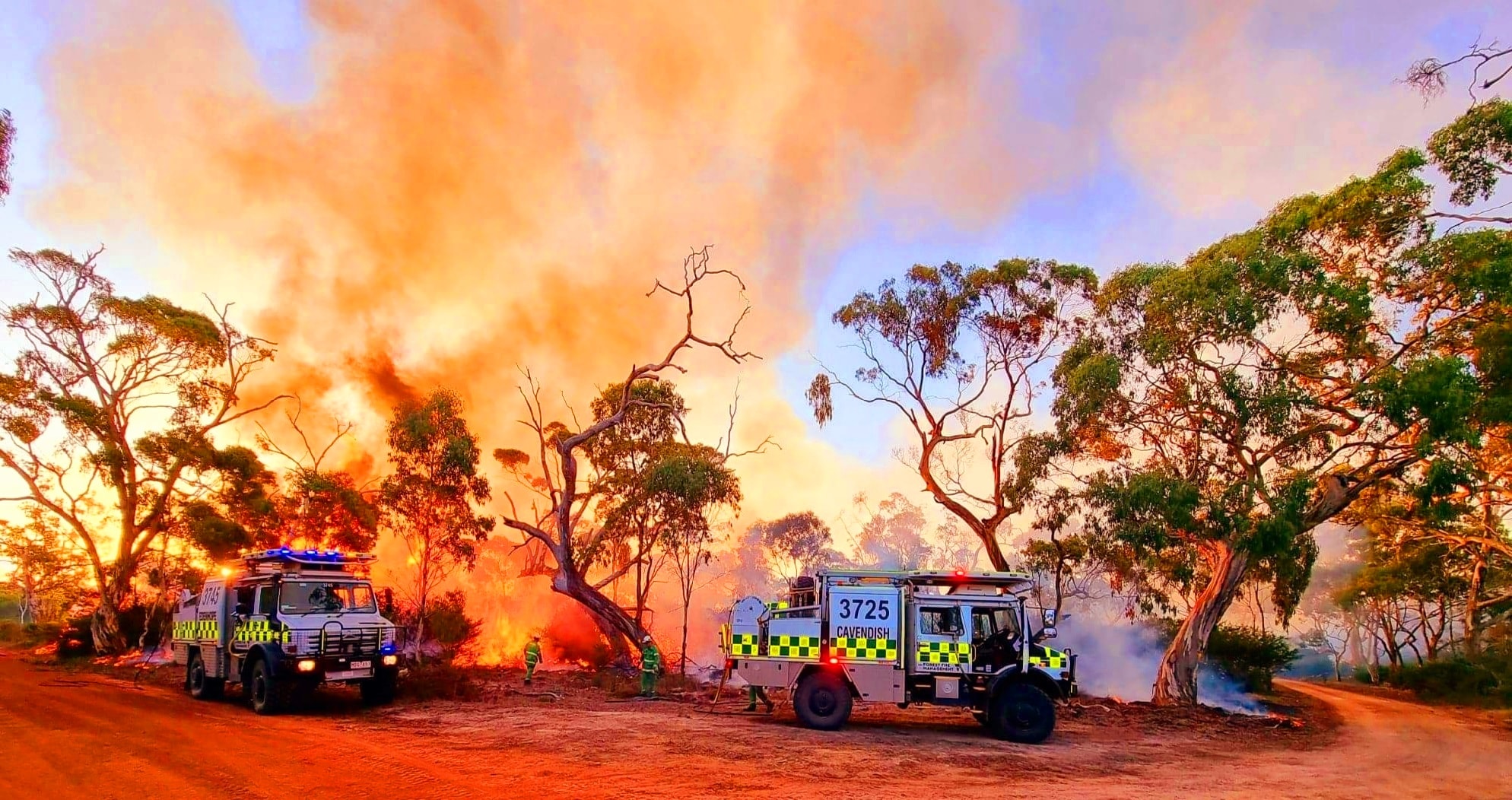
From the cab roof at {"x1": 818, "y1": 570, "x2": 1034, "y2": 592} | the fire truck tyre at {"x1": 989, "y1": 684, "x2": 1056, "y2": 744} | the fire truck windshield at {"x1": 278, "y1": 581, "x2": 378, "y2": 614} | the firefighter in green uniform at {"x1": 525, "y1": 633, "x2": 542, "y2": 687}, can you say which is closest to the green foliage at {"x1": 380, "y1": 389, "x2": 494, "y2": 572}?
the firefighter in green uniform at {"x1": 525, "y1": 633, "x2": 542, "y2": 687}

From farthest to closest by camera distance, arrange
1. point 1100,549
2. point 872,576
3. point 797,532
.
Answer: point 797,532 < point 1100,549 < point 872,576

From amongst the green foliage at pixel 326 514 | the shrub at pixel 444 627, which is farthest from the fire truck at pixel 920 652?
the green foliage at pixel 326 514

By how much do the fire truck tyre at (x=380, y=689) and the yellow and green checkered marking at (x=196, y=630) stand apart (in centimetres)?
348

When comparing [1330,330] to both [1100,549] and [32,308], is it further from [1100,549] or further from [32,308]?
[32,308]

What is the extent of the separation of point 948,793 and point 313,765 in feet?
25.2

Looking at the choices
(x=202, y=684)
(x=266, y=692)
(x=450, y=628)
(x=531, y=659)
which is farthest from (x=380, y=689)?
(x=450, y=628)

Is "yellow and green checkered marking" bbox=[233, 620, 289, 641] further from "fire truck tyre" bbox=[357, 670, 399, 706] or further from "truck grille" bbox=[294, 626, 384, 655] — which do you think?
"fire truck tyre" bbox=[357, 670, 399, 706]

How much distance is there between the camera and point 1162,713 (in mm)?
19516

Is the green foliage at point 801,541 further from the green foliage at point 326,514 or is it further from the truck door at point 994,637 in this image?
the truck door at point 994,637

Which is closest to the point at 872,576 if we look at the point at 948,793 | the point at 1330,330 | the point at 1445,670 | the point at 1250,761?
the point at 948,793

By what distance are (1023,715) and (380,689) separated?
1247 centimetres

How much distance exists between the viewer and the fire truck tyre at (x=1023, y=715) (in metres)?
14.1

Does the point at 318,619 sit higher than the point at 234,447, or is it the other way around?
the point at 234,447

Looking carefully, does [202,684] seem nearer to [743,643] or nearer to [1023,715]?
[743,643]
